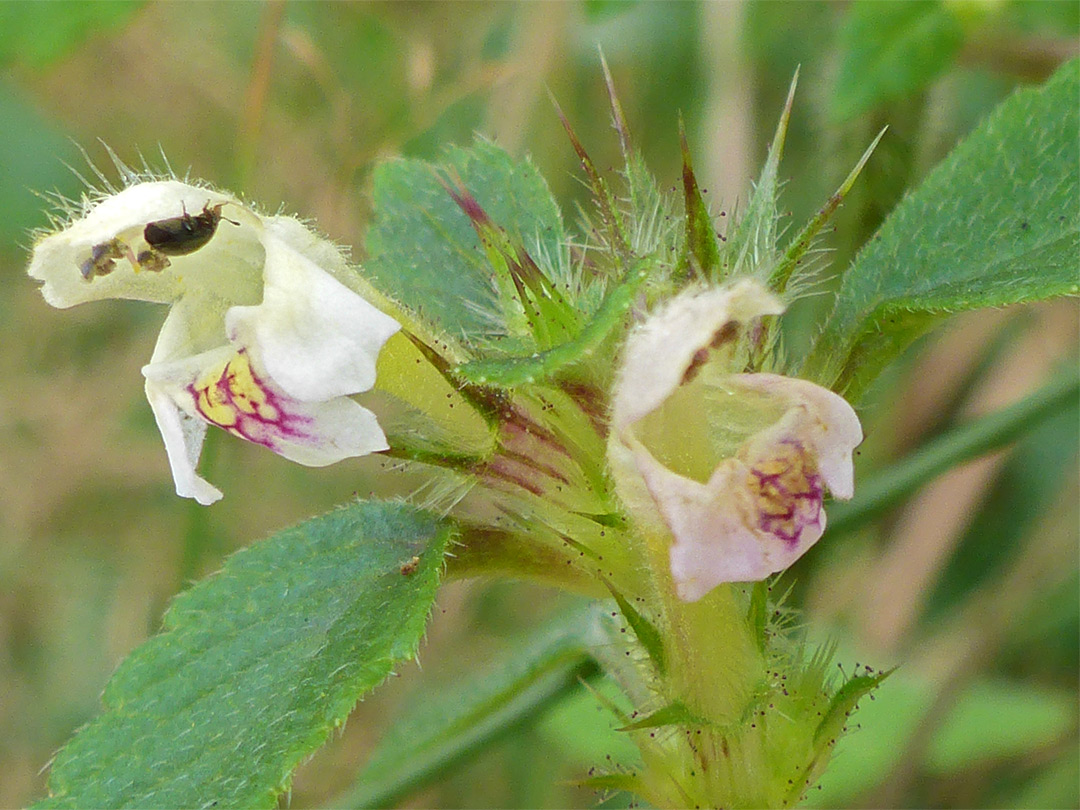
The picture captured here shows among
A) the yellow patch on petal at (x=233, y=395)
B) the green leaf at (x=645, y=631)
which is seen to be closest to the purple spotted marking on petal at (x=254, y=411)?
the yellow patch on petal at (x=233, y=395)

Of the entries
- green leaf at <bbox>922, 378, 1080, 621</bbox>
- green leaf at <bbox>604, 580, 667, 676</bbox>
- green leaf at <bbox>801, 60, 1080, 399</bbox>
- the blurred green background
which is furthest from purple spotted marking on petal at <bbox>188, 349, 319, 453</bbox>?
green leaf at <bbox>922, 378, 1080, 621</bbox>

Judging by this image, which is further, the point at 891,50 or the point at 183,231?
the point at 891,50

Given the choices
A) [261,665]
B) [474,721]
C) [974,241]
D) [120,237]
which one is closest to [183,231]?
[120,237]

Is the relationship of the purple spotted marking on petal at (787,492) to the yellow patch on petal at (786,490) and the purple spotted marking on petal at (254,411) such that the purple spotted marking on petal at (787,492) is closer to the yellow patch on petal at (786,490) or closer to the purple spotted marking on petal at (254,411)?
the yellow patch on petal at (786,490)

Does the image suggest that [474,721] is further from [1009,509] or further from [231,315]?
[1009,509]

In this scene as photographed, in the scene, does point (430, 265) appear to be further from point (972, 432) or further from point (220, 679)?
point (972, 432)

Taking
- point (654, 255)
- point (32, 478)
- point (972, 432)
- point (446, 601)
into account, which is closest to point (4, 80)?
point (32, 478)

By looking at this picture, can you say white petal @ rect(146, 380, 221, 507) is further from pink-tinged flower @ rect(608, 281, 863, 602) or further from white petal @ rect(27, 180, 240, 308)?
pink-tinged flower @ rect(608, 281, 863, 602)
